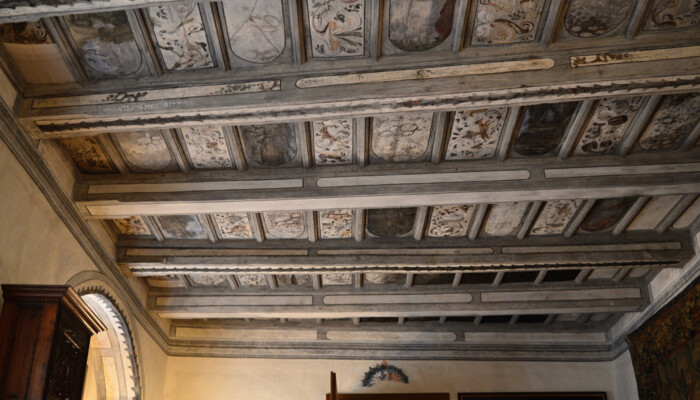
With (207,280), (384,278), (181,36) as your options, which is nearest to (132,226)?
(207,280)

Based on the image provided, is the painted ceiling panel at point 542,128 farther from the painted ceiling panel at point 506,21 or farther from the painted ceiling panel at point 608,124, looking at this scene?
the painted ceiling panel at point 506,21

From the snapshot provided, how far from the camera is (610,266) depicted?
920 cm

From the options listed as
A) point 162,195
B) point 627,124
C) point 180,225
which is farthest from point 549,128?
point 180,225

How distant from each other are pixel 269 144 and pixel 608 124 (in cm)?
381

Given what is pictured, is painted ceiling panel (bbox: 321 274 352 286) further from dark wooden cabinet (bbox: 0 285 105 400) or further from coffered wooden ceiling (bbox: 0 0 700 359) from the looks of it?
dark wooden cabinet (bbox: 0 285 105 400)

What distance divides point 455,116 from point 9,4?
431cm

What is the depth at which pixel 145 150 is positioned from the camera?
24.6ft

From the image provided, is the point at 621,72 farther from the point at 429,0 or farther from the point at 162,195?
the point at 162,195

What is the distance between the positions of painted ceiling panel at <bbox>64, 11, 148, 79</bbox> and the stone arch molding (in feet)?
12.5

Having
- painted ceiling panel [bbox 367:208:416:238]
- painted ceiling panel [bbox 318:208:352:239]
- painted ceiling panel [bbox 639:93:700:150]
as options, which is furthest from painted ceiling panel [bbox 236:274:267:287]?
painted ceiling panel [bbox 639:93:700:150]

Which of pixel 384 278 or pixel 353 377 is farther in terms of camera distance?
pixel 353 377

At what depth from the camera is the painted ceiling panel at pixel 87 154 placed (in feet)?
24.1

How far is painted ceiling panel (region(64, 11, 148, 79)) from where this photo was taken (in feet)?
19.1

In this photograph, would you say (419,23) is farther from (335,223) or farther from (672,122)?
(335,223)
